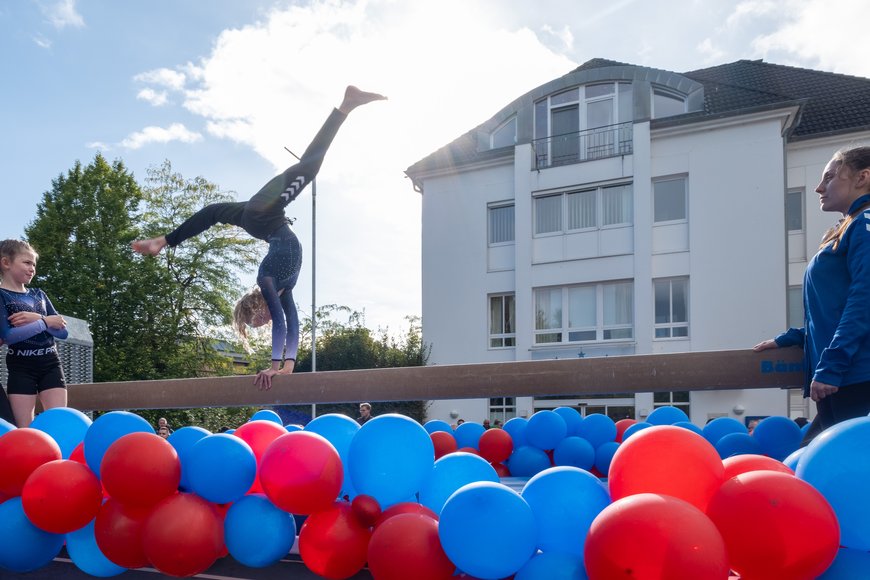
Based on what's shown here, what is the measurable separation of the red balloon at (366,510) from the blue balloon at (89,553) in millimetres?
1267

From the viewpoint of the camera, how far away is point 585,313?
1697cm

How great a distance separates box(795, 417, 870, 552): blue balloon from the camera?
1914 millimetres

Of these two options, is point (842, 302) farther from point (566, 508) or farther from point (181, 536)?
point (181, 536)

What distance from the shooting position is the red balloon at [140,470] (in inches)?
112

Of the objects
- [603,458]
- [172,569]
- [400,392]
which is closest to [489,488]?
[172,569]

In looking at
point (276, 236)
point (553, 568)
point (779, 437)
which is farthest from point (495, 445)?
point (553, 568)

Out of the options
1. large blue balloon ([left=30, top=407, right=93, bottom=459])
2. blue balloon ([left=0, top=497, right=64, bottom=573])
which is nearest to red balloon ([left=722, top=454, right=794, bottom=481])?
blue balloon ([left=0, top=497, right=64, bottom=573])

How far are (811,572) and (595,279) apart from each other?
1522 cm

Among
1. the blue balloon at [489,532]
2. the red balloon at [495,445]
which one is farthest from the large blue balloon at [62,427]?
the red balloon at [495,445]

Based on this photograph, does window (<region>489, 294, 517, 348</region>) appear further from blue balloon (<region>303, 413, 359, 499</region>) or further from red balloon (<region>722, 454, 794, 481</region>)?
red balloon (<region>722, 454, 794, 481</region>)

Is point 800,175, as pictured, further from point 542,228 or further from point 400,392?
point 400,392

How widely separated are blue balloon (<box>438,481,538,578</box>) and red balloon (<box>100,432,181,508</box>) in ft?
4.39

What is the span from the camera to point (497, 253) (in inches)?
715

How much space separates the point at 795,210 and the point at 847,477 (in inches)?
627
